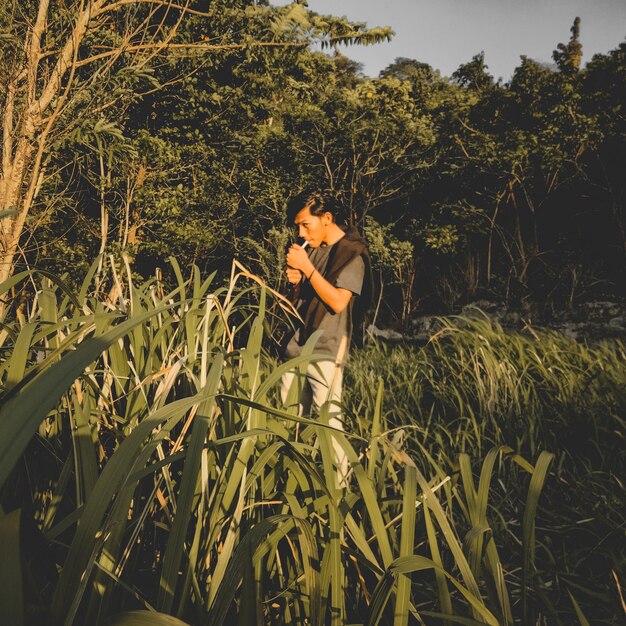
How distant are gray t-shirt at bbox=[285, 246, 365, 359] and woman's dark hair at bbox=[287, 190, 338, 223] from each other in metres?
0.19

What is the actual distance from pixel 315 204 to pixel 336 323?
1.97 feet

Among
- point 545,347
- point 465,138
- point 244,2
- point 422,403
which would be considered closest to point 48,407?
point 422,403

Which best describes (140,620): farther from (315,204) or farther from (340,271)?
(315,204)

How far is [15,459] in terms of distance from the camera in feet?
1.21

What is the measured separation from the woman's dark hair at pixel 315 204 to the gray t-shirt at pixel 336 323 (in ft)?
0.61

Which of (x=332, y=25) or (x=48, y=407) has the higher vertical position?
(x=332, y=25)

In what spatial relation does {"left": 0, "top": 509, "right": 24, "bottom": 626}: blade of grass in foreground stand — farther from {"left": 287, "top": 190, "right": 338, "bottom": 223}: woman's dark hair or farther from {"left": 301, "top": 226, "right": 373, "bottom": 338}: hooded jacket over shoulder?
{"left": 287, "top": 190, "right": 338, "bottom": 223}: woman's dark hair

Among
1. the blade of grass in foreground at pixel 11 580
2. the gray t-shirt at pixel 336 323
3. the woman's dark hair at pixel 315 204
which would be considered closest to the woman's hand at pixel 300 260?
the gray t-shirt at pixel 336 323

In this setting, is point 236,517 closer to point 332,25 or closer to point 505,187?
point 332,25

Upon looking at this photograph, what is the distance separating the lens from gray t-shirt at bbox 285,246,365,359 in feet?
6.79

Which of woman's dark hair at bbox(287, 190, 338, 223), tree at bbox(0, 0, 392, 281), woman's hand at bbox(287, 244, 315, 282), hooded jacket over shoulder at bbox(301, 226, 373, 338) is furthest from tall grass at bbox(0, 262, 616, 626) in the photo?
tree at bbox(0, 0, 392, 281)

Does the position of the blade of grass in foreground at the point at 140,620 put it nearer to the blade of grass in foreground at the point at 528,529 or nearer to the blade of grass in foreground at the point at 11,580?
the blade of grass in foreground at the point at 11,580

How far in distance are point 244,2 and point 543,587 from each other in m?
5.95

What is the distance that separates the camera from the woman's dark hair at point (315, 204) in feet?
7.45
